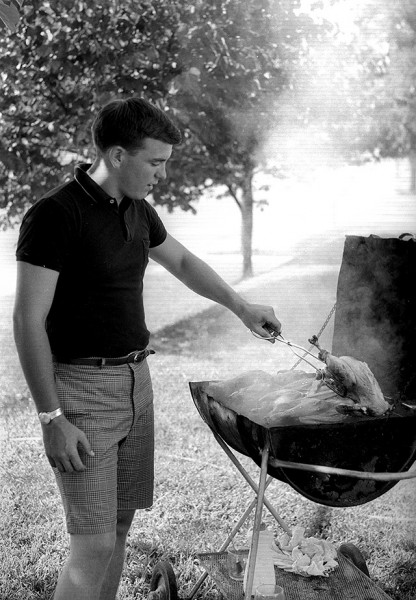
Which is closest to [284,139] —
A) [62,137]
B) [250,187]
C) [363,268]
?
[250,187]

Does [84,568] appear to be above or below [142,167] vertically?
below

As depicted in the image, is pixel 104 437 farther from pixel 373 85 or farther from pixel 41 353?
pixel 373 85

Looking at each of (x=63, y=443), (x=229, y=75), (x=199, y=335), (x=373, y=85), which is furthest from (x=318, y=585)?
(x=373, y=85)

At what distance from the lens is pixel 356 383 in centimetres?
214

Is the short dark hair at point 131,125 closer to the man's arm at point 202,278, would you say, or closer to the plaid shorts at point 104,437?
the man's arm at point 202,278

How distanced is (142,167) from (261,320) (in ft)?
2.31

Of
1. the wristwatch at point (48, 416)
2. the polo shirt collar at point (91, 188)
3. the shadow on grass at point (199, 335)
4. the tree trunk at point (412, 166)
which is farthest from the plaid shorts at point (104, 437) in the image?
the tree trunk at point (412, 166)

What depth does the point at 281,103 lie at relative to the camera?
15.6 feet

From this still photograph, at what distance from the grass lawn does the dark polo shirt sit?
1.29 meters

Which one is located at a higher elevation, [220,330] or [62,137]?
[62,137]

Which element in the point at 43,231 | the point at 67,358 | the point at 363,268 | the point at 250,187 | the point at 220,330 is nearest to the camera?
the point at 43,231

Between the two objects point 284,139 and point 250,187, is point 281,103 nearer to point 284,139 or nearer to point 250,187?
point 284,139

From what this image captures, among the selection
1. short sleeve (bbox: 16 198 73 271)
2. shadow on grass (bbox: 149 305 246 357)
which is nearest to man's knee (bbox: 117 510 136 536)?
short sleeve (bbox: 16 198 73 271)

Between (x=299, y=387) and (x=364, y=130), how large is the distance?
396cm
